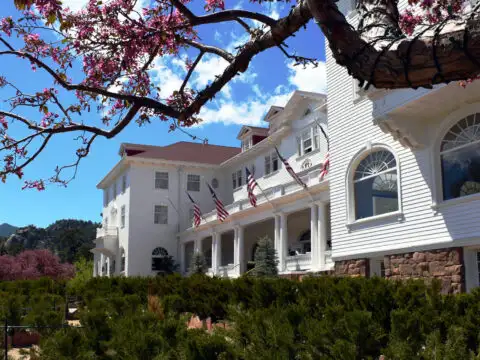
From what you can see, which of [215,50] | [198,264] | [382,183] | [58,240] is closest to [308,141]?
[198,264]

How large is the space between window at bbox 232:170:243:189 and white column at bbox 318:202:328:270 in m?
16.4

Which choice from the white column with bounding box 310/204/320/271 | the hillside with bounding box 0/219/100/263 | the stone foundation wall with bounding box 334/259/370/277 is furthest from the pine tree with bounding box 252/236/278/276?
the hillside with bounding box 0/219/100/263

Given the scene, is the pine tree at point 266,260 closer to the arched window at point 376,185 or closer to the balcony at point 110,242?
the arched window at point 376,185

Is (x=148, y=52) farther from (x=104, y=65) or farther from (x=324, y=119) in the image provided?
(x=324, y=119)

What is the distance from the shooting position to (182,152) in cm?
4600

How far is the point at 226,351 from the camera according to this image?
19.2 ft

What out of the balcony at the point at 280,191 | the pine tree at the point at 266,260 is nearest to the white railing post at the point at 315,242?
the balcony at the point at 280,191

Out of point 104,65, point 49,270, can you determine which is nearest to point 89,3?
point 104,65

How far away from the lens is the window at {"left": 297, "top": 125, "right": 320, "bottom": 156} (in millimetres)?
29900

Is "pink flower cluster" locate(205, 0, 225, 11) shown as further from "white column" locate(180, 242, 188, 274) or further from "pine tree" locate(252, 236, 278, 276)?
"white column" locate(180, 242, 188, 274)

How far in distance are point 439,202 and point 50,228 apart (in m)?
140

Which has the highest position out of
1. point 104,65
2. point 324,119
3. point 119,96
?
point 324,119

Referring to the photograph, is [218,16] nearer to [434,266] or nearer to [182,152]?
[434,266]

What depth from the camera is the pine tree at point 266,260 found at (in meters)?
28.2
